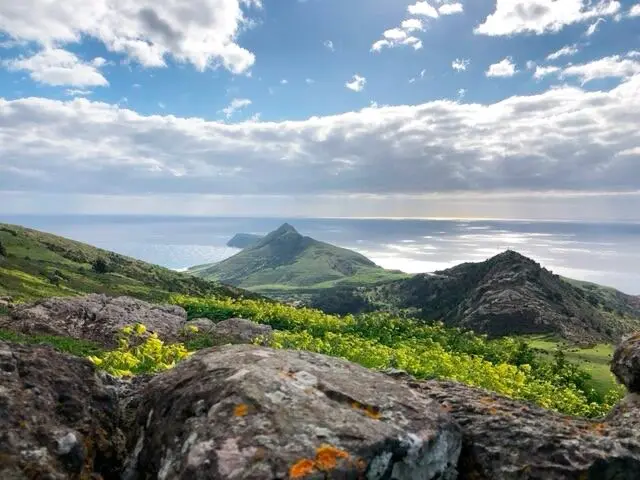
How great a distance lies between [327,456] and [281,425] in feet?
2.35

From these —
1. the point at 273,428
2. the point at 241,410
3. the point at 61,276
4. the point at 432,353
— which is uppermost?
the point at 241,410

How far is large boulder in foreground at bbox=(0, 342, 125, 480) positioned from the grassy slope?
7874cm

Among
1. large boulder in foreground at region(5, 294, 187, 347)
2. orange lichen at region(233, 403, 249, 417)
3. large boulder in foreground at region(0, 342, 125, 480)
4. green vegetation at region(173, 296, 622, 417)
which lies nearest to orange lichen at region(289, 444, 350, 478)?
orange lichen at region(233, 403, 249, 417)

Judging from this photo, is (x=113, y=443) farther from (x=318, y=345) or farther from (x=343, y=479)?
(x=318, y=345)

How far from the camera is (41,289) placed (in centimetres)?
9575

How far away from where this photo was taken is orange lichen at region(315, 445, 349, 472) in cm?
570

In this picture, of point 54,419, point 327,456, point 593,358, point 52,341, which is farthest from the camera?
point 593,358

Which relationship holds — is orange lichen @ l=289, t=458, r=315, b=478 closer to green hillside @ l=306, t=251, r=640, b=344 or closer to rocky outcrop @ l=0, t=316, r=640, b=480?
rocky outcrop @ l=0, t=316, r=640, b=480

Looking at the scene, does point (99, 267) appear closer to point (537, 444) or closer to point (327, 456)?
point (327, 456)

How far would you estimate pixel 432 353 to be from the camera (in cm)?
4056

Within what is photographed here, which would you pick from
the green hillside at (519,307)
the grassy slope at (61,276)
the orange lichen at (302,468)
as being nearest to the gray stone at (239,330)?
the grassy slope at (61,276)

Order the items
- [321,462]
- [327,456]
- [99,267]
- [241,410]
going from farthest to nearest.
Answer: [99,267] → [241,410] → [327,456] → [321,462]

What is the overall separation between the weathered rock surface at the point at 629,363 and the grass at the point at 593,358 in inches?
1783

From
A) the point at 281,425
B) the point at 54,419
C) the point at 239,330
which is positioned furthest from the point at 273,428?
the point at 239,330
